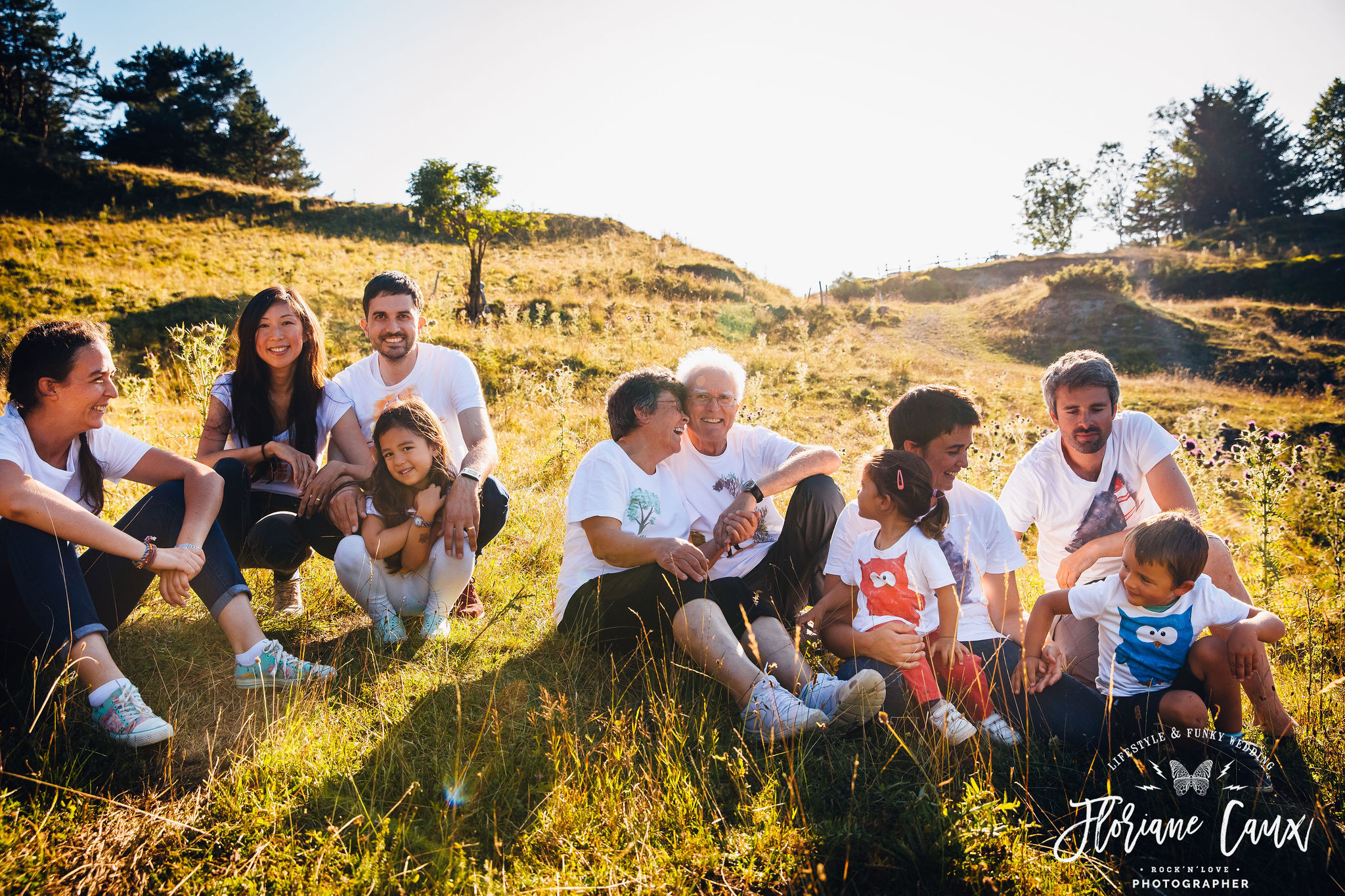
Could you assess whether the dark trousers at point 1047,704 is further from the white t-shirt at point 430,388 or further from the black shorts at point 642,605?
the white t-shirt at point 430,388

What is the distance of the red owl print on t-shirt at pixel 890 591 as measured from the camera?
2.69 meters

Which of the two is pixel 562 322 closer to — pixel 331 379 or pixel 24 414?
pixel 331 379

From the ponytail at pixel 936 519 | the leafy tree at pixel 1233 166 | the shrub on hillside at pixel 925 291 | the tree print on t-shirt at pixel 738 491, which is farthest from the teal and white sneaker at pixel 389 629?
the leafy tree at pixel 1233 166

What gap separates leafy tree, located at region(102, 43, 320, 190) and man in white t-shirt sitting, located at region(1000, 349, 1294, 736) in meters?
39.8

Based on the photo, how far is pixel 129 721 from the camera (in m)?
2.30

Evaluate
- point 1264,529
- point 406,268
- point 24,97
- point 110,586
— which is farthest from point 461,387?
point 24,97

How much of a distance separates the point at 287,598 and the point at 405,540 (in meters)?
0.91

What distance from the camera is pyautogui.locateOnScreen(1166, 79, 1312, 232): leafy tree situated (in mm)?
40250

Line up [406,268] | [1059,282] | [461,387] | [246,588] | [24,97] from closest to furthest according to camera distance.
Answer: [246,588] < [461,387] < [406,268] < [1059,282] < [24,97]

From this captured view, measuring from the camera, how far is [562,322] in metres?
16.7

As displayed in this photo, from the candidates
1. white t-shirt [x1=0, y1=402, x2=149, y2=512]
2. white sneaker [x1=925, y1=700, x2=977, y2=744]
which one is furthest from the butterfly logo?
white t-shirt [x1=0, y1=402, x2=149, y2=512]

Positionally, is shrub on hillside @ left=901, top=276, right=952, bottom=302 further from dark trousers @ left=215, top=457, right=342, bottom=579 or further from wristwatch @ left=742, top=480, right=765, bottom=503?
dark trousers @ left=215, top=457, right=342, bottom=579

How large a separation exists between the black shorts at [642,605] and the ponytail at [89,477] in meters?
2.07

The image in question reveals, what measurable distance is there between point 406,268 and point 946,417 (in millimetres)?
21837
